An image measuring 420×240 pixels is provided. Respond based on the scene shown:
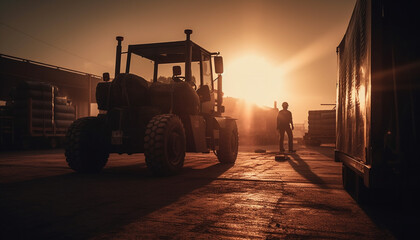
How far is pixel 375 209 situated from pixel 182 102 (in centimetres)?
443

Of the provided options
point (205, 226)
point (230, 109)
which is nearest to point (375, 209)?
point (205, 226)

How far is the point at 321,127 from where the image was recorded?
21.2 m

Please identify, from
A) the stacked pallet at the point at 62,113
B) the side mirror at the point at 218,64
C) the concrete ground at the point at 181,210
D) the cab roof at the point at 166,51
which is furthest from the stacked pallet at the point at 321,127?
the concrete ground at the point at 181,210

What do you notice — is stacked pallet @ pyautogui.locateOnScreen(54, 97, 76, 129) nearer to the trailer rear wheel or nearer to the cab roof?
the cab roof

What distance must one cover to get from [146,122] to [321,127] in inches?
662

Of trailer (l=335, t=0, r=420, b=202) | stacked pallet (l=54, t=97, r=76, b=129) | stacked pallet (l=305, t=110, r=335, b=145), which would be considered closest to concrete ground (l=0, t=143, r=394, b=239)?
trailer (l=335, t=0, r=420, b=202)

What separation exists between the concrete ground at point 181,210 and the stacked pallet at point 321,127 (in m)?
16.2

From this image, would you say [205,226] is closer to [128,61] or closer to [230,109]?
[128,61]

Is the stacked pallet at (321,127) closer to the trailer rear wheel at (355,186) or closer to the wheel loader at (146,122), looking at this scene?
the wheel loader at (146,122)

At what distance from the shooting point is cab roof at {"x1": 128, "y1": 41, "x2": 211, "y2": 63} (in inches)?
316

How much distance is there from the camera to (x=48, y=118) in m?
17.5

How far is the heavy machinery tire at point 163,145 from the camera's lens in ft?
18.7

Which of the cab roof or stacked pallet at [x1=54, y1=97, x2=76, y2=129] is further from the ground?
the cab roof

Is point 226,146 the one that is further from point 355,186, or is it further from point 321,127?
point 321,127
